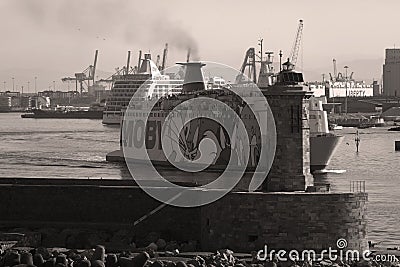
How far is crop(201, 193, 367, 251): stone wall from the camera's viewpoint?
1420 cm

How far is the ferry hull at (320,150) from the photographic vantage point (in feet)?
105

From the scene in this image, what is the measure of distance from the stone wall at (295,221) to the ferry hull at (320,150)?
17691 mm

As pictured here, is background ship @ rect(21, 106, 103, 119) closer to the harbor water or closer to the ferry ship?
the ferry ship

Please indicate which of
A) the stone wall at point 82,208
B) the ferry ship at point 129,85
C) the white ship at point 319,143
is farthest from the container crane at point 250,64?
the stone wall at point 82,208

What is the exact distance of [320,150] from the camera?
106 ft

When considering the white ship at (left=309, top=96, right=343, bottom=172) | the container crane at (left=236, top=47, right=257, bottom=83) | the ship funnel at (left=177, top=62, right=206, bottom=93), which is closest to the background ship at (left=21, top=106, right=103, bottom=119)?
the container crane at (left=236, top=47, right=257, bottom=83)

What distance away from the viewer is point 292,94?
595 inches

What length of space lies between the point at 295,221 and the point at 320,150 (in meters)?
18.2

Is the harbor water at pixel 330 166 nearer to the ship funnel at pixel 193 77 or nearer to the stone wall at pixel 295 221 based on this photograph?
the stone wall at pixel 295 221

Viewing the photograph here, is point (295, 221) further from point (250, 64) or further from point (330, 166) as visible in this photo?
point (250, 64)

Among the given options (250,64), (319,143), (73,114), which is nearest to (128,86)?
(250,64)

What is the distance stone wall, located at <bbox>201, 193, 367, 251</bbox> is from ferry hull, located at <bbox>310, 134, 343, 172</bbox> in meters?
17.7

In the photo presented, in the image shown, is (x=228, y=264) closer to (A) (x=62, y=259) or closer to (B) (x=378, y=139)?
(A) (x=62, y=259)

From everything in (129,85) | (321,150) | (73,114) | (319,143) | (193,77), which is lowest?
(321,150)
